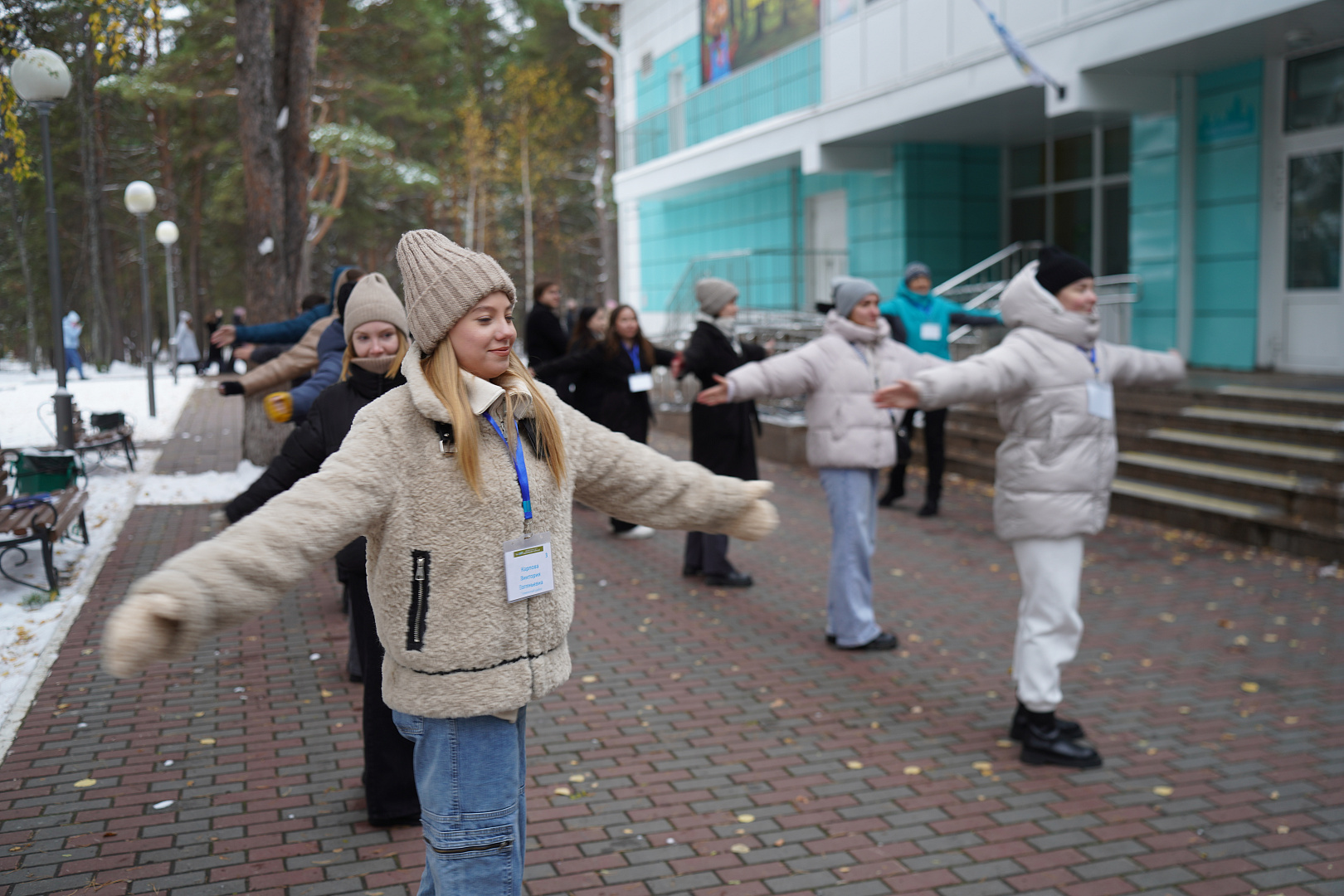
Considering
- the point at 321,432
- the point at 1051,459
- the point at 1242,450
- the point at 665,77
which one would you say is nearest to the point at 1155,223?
the point at 1242,450

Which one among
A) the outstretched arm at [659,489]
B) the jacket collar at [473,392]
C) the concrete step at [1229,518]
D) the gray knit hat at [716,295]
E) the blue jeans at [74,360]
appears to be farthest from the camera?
the blue jeans at [74,360]

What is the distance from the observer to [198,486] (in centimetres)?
1284

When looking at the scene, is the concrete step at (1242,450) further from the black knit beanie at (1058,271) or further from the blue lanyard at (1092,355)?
the black knit beanie at (1058,271)

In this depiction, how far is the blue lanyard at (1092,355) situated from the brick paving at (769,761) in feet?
5.61

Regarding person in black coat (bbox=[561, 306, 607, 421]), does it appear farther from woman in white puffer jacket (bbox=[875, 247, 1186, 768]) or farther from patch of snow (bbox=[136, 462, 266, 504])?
woman in white puffer jacket (bbox=[875, 247, 1186, 768])

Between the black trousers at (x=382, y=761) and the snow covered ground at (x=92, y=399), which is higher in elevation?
the snow covered ground at (x=92, y=399)

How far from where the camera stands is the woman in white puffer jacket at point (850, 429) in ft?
21.8

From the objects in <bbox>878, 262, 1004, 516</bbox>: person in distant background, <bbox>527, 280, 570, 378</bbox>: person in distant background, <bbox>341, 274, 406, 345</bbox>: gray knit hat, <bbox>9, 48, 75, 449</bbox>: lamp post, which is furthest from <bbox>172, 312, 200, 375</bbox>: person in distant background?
<bbox>341, 274, 406, 345</bbox>: gray knit hat

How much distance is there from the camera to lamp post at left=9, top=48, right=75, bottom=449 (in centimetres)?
948

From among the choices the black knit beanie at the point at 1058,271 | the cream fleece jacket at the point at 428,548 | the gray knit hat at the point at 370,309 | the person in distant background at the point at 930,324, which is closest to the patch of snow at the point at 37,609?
the gray knit hat at the point at 370,309

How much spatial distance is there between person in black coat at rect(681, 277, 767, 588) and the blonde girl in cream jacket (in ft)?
17.7

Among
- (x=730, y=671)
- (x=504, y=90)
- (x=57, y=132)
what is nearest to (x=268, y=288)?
(x=730, y=671)

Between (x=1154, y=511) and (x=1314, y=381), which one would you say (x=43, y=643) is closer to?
(x=1154, y=511)

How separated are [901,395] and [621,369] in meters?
4.99
